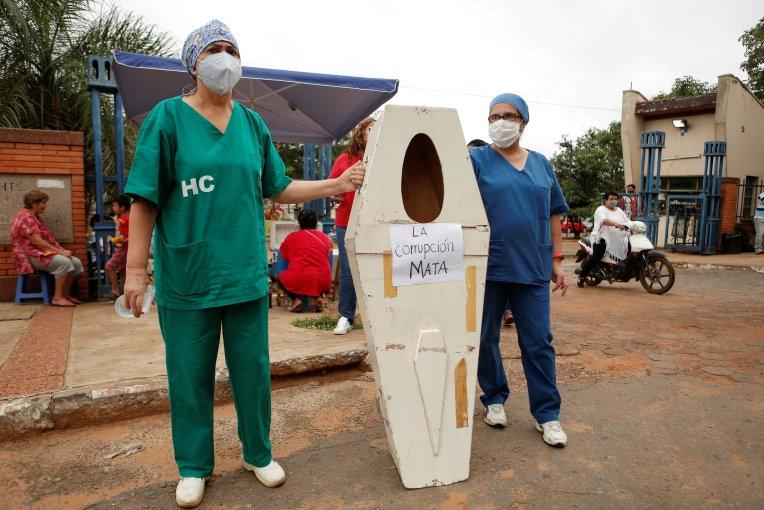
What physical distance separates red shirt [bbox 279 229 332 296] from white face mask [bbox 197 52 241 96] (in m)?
3.53

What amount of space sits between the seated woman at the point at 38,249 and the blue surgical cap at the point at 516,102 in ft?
16.5

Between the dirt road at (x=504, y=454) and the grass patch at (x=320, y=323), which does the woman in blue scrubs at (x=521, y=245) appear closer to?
the dirt road at (x=504, y=454)

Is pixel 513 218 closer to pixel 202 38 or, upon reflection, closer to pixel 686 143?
pixel 202 38

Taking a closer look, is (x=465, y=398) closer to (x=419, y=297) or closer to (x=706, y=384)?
(x=419, y=297)

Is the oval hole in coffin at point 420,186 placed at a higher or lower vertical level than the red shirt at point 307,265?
higher

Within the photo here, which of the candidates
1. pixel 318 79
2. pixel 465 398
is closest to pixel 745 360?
pixel 465 398

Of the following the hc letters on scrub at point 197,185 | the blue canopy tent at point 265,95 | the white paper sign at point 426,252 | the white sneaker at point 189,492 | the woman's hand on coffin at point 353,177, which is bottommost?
the white sneaker at point 189,492

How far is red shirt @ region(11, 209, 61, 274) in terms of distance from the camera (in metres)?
5.55

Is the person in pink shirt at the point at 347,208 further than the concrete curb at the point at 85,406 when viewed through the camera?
Yes

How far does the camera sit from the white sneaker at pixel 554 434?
2.69 m

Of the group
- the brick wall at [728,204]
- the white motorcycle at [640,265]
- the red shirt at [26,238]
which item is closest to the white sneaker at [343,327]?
the red shirt at [26,238]

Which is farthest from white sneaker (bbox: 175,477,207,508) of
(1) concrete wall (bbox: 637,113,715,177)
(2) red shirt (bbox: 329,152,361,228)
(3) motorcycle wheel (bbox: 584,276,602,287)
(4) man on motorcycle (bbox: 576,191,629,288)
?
(1) concrete wall (bbox: 637,113,715,177)

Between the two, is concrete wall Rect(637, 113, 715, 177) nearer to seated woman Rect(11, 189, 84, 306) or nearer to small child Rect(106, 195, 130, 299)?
small child Rect(106, 195, 130, 299)

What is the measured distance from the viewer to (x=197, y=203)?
6.81 ft
